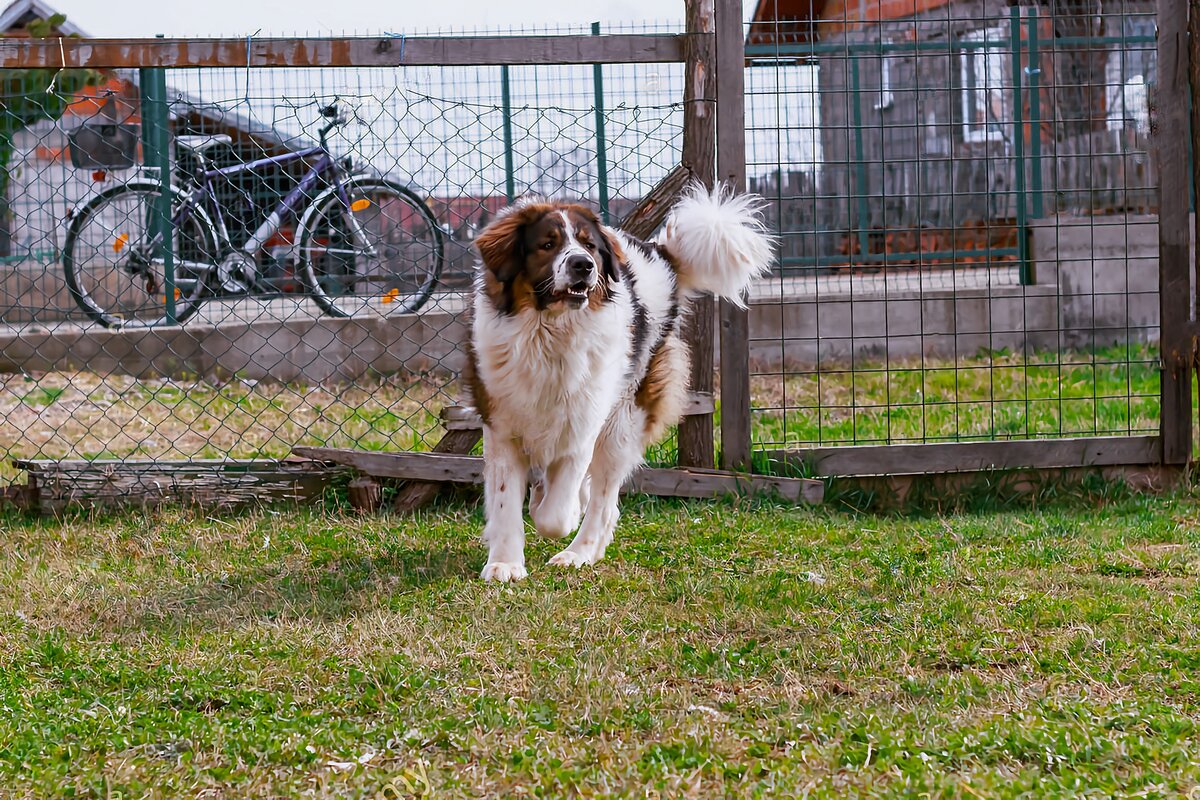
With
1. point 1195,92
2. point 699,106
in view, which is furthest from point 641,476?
point 1195,92

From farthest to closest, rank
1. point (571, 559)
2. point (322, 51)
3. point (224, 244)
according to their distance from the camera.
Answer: point (224, 244)
point (322, 51)
point (571, 559)

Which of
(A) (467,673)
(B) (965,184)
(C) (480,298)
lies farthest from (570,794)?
(B) (965,184)

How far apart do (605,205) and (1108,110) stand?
7.74 meters

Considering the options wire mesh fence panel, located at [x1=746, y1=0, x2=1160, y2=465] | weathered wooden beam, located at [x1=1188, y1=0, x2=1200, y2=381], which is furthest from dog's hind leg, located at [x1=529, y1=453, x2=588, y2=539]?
weathered wooden beam, located at [x1=1188, y1=0, x2=1200, y2=381]

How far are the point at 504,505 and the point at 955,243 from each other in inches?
221

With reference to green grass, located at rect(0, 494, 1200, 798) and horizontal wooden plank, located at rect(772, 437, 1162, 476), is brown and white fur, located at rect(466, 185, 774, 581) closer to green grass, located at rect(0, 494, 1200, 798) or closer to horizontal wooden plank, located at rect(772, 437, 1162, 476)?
green grass, located at rect(0, 494, 1200, 798)

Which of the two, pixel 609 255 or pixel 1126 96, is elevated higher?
pixel 1126 96

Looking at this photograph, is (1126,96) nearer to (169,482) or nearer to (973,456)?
(973,456)

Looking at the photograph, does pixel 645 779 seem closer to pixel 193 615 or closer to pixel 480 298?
pixel 193 615

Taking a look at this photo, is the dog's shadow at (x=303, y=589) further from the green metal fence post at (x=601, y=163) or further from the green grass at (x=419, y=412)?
the green metal fence post at (x=601, y=163)

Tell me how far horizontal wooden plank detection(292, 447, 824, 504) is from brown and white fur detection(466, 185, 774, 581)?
0.52 metres

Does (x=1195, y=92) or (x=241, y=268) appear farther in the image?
(x=241, y=268)

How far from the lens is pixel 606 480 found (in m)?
4.45

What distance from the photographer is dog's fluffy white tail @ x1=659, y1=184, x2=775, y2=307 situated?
14.9ft
